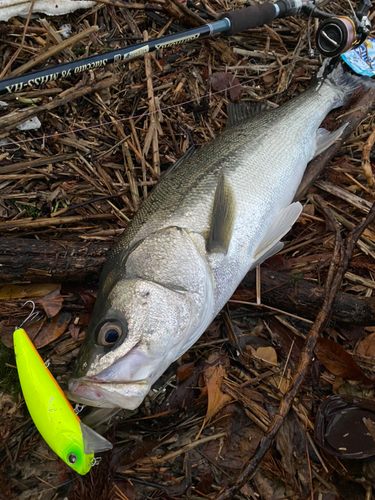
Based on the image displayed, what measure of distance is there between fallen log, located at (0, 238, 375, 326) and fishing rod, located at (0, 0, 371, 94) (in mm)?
1273

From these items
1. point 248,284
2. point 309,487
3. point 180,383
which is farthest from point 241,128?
point 309,487

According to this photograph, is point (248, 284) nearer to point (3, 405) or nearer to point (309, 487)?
point (309, 487)

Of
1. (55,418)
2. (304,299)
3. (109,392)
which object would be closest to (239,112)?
(304,299)

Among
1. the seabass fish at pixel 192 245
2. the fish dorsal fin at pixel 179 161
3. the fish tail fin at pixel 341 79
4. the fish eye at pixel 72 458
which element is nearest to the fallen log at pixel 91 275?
the seabass fish at pixel 192 245

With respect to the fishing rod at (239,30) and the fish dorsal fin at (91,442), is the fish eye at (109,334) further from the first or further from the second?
the fishing rod at (239,30)

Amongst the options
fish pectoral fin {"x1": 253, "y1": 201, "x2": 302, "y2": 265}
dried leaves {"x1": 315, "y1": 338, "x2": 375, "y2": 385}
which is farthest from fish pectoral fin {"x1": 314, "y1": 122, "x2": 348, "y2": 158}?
dried leaves {"x1": 315, "y1": 338, "x2": 375, "y2": 385}

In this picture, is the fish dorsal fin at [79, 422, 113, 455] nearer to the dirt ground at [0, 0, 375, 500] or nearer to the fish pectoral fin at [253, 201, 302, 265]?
the dirt ground at [0, 0, 375, 500]

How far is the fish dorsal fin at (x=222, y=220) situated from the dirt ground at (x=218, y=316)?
2.11 ft

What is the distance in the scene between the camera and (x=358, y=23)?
3.50 m

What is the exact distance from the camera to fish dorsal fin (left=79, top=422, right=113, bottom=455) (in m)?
2.03

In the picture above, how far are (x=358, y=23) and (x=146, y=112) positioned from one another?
2162 millimetres

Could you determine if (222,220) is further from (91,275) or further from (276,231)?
→ (91,275)

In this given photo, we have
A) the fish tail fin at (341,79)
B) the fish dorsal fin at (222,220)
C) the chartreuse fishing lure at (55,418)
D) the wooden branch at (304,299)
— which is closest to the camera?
the chartreuse fishing lure at (55,418)

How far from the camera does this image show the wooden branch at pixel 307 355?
82.7 inches
